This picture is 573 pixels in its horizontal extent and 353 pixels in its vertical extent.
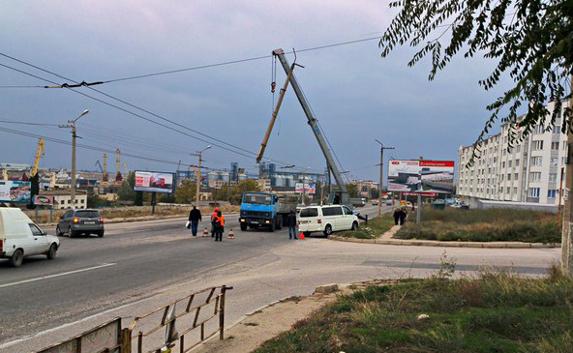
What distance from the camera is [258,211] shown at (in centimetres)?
3700

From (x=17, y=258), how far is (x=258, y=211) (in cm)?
2200

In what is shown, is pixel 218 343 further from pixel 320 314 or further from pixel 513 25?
pixel 513 25

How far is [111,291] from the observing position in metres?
12.0

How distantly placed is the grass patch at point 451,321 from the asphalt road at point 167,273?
2.80 metres

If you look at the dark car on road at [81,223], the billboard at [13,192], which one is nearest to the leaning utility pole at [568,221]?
the dark car on road at [81,223]

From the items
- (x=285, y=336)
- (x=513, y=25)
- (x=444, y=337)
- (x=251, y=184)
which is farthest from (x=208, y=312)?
(x=251, y=184)

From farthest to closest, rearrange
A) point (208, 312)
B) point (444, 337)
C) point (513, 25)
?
point (208, 312), point (444, 337), point (513, 25)

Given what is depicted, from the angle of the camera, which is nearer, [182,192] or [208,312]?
[208,312]

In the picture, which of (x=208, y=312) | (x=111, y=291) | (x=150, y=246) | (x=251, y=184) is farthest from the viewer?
(x=251, y=184)

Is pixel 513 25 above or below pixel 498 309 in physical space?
above

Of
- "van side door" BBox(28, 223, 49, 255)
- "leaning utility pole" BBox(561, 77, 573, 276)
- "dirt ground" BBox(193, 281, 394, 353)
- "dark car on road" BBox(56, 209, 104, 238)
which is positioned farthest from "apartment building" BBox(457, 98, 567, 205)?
"dirt ground" BBox(193, 281, 394, 353)

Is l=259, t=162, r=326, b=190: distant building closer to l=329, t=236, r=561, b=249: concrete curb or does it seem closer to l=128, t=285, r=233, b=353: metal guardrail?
l=329, t=236, r=561, b=249: concrete curb

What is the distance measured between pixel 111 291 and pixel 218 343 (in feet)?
17.1

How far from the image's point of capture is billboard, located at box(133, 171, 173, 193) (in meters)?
61.9
